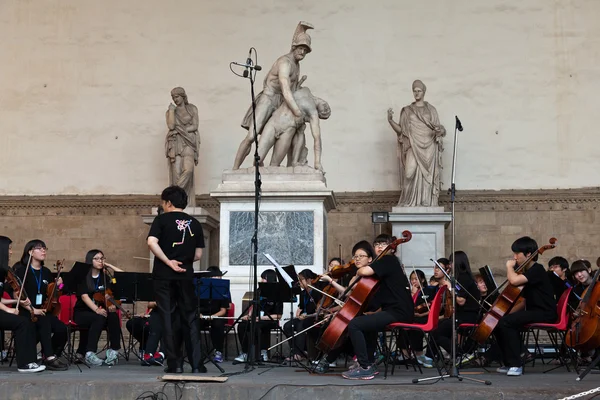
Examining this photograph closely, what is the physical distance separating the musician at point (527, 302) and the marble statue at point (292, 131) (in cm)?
358

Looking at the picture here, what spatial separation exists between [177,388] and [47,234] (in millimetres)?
9282

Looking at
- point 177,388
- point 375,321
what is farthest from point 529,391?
point 177,388

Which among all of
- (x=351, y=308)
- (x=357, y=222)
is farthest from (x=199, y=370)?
(x=357, y=222)

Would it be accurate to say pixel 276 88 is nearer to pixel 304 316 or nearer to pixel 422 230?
pixel 304 316

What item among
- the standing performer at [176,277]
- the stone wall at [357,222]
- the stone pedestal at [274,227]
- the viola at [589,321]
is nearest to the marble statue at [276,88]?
the stone pedestal at [274,227]

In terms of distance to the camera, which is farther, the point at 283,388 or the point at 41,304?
the point at 41,304

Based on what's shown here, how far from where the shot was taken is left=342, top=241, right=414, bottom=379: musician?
677 cm

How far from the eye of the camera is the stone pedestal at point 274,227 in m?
9.89

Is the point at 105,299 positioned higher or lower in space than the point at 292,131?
lower

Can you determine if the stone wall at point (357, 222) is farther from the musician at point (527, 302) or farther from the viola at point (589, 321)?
the viola at point (589, 321)

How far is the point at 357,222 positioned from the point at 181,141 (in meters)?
3.12

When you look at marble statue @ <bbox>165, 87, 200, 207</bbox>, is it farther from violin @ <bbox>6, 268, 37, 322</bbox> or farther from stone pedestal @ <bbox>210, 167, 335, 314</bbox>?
violin @ <bbox>6, 268, 37, 322</bbox>

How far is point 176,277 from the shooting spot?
22.7 ft

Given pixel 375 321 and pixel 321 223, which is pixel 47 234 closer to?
pixel 321 223
